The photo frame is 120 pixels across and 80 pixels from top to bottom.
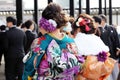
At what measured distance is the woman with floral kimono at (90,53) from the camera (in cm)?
507

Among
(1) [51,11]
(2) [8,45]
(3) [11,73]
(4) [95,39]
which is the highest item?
(1) [51,11]

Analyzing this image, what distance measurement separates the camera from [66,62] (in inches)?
183

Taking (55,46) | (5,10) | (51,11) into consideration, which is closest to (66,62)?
(55,46)

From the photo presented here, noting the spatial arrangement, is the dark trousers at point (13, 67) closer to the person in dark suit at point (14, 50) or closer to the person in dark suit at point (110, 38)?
the person in dark suit at point (14, 50)

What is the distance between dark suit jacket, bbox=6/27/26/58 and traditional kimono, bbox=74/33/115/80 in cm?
411

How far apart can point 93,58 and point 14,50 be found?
441cm

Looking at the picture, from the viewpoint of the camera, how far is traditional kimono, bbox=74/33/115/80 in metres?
5.06

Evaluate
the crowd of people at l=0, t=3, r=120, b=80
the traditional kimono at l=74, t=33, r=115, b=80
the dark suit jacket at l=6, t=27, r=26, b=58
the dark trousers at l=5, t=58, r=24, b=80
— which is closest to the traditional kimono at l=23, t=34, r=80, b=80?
the crowd of people at l=0, t=3, r=120, b=80

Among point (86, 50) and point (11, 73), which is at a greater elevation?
point (86, 50)

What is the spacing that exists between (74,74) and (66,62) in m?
0.23

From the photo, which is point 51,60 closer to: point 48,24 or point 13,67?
Result: point 48,24

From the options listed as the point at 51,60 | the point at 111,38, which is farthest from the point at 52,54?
the point at 111,38

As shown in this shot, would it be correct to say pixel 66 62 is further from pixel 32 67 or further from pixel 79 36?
pixel 79 36

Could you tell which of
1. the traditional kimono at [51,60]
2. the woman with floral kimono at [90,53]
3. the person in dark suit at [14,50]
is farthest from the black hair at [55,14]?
the person in dark suit at [14,50]
